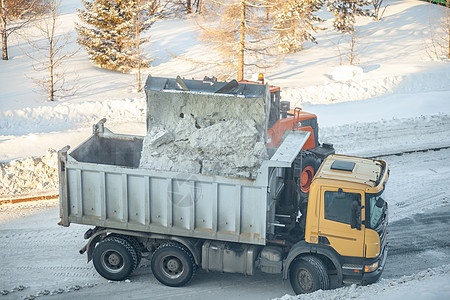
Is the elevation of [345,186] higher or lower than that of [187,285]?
higher

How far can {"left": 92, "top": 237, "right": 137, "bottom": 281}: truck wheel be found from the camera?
10.1 metres

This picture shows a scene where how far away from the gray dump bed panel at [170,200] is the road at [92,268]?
1051 mm

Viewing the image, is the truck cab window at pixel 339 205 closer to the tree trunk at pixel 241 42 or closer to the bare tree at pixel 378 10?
the tree trunk at pixel 241 42

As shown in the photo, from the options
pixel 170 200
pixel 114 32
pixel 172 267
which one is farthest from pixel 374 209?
pixel 114 32

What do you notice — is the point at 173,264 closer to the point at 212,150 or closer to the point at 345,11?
the point at 212,150

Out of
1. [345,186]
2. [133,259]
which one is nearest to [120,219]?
[133,259]

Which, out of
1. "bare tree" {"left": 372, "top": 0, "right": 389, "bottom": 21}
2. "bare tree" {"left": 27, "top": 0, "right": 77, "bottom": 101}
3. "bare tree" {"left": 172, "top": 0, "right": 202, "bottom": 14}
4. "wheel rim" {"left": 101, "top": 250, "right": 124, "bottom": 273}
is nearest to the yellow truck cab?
"wheel rim" {"left": 101, "top": 250, "right": 124, "bottom": 273}

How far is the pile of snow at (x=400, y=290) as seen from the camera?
27.6 feet

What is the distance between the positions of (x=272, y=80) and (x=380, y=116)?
289 inches

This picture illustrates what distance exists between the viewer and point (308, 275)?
9.35 m

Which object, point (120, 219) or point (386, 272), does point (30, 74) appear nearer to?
point (120, 219)

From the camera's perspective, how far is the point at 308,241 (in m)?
9.21

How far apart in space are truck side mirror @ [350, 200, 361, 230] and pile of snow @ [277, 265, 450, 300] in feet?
3.30

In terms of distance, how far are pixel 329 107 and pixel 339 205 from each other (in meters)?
13.1
